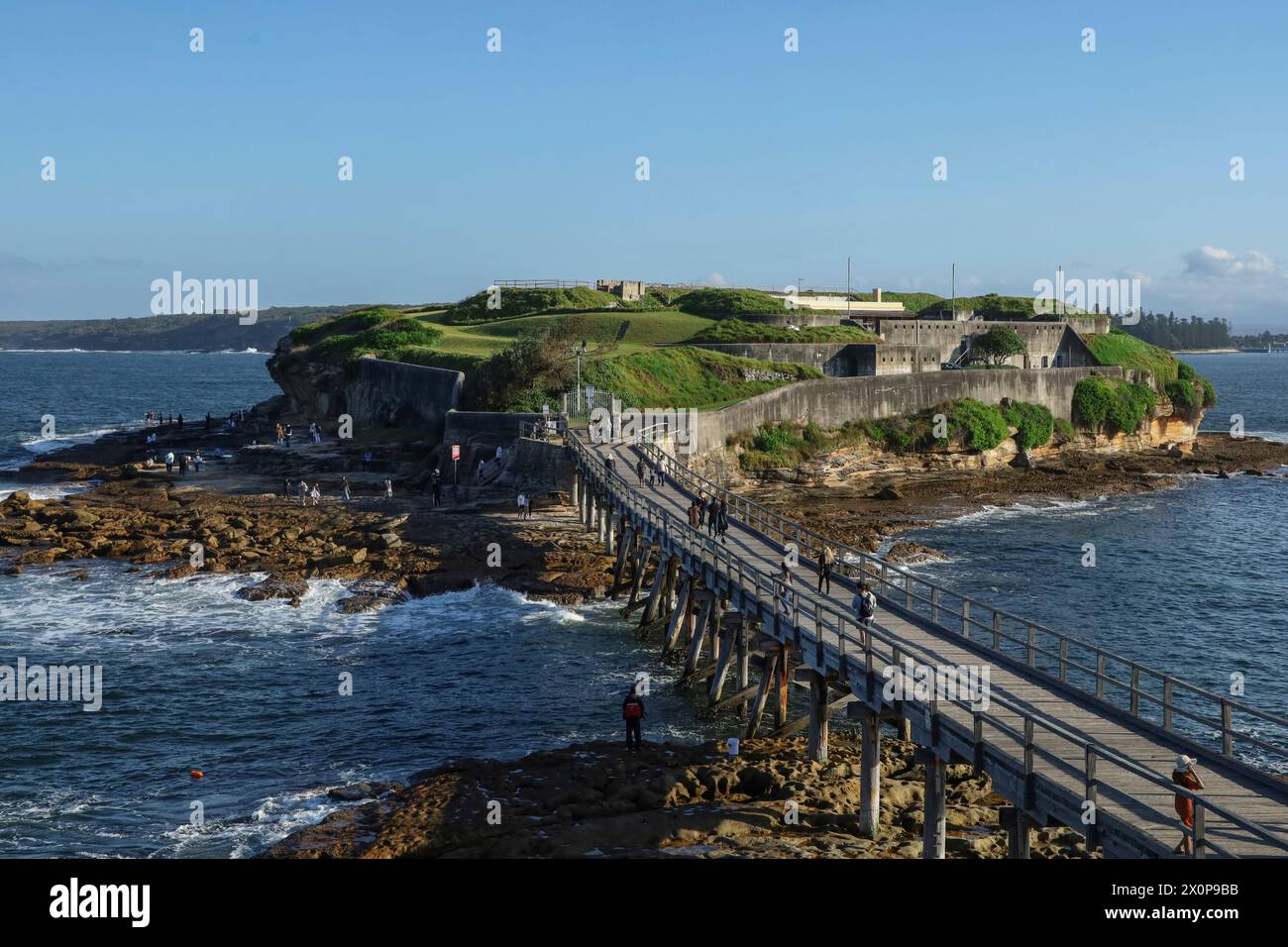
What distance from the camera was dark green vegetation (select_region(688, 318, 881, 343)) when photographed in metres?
79.9

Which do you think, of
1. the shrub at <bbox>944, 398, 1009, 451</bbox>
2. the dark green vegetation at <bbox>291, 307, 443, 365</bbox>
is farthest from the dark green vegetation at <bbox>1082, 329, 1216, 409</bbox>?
the dark green vegetation at <bbox>291, 307, 443, 365</bbox>

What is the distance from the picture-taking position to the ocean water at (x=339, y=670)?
79.4ft

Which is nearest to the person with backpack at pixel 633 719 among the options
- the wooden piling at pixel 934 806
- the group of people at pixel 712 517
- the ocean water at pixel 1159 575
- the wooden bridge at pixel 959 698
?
the wooden bridge at pixel 959 698

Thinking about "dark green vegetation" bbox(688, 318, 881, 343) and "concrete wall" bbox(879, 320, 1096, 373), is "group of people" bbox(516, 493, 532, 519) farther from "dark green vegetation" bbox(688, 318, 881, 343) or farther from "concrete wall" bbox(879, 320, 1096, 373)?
"concrete wall" bbox(879, 320, 1096, 373)

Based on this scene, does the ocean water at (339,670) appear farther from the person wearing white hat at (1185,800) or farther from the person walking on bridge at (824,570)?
the person wearing white hat at (1185,800)

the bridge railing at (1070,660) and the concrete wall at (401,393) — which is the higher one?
the concrete wall at (401,393)

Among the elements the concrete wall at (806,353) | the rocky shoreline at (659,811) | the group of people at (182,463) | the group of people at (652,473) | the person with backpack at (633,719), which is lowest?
the rocky shoreline at (659,811)

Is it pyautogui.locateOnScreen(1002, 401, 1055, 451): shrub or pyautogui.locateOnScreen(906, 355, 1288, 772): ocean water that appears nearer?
pyautogui.locateOnScreen(906, 355, 1288, 772): ocean water

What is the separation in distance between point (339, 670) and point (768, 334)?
52.2 meters

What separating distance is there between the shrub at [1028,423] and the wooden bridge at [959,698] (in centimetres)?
3685

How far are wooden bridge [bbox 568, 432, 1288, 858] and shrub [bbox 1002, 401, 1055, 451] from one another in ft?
121

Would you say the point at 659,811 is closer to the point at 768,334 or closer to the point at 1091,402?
the point at 768,334

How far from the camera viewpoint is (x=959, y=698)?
777 inches
